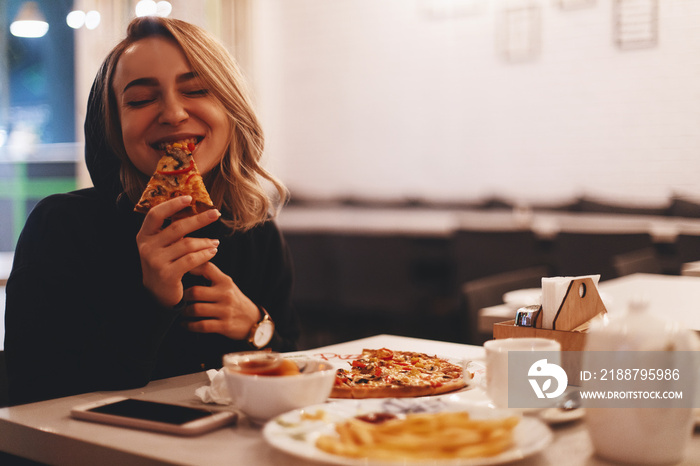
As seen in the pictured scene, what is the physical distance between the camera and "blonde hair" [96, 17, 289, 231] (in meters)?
1.67

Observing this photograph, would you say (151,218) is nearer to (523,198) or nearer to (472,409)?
(472,409)

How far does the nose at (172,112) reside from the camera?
157 centimetres

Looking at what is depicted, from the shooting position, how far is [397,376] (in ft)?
4.08

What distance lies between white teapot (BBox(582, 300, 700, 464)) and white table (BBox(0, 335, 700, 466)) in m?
0.03

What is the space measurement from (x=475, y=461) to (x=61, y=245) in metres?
1.13

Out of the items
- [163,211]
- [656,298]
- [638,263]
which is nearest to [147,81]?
[163,211]

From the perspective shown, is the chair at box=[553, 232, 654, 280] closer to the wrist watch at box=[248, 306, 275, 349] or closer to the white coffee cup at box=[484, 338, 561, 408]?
the wrist watch at box=[248, 306, 275, 349]

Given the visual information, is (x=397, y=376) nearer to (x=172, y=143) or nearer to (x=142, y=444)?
(x=142, y=444)

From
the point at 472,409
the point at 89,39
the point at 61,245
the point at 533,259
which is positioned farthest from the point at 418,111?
the point at 472,409

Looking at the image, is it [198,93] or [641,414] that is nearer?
[641,414]

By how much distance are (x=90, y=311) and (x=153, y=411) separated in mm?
524

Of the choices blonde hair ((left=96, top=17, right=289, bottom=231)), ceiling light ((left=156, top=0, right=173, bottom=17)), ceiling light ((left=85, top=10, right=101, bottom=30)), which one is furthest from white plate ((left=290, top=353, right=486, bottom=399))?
ceiling light ((left=156, top=0, right=173, bottom=17))

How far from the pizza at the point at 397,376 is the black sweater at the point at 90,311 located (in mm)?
408

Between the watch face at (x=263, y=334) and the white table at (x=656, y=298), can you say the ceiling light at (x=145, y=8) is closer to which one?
the white table at (x=656, y=298)
